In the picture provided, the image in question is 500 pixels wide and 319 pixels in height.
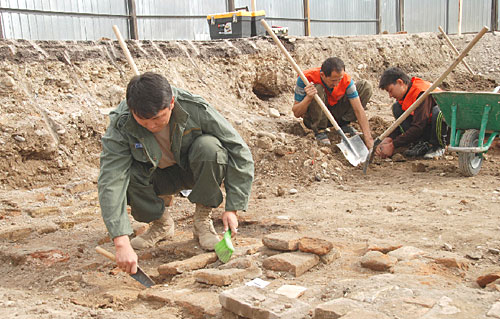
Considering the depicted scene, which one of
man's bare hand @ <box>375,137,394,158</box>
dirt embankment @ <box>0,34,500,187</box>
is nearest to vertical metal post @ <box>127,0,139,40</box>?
dirt embankment @ <box>0,34,500,187</box>

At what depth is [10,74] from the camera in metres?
4.58

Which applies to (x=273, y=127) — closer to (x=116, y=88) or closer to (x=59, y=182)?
(x=116, y=88)

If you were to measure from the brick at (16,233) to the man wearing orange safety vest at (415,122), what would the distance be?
11.5ft

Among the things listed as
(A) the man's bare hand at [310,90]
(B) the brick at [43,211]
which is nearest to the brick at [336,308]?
(B) the brick at [43,211]

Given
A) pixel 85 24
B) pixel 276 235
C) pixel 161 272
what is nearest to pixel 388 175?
pixel 276 235

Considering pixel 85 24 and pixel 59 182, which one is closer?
pixel 59 182

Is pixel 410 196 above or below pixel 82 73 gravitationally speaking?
below

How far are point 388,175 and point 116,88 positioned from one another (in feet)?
9.92

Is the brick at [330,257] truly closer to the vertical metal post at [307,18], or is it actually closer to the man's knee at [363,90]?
the man's knee at [363,90]

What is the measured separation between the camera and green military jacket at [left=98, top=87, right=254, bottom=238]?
7.66 ft

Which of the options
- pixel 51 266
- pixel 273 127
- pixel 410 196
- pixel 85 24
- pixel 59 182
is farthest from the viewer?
pixel 85 24

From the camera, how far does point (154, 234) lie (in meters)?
3.07

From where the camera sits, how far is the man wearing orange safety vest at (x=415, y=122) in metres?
4.81

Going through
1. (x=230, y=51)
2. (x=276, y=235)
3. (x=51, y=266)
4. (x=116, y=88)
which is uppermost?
(x=230, y=51)
